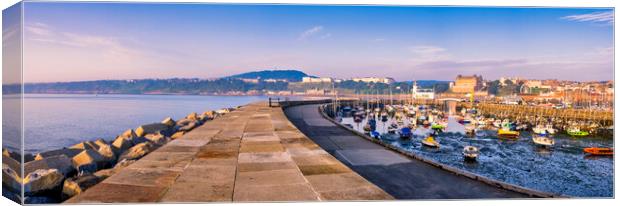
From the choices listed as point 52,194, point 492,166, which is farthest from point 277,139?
point 492,166

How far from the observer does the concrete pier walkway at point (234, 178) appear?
4766 mm

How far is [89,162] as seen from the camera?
11.4 m

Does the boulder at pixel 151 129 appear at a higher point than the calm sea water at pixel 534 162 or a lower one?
higher

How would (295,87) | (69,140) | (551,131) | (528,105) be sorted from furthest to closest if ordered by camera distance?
(528,105) → (551,131) → (295,87) → (69,140)

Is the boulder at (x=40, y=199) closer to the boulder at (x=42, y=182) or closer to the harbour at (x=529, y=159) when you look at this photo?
the boulder at (x=42, y=182)

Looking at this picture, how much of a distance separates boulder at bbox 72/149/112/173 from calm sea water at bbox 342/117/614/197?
51.4 feet

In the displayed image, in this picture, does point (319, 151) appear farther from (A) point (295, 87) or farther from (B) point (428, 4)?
(A) point (295, 87)

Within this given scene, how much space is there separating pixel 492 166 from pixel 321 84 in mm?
25125

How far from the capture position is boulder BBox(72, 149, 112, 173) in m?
11.1

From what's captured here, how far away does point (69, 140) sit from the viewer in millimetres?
26250

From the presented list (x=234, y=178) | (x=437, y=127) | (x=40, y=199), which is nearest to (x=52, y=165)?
(x=40, y=199)

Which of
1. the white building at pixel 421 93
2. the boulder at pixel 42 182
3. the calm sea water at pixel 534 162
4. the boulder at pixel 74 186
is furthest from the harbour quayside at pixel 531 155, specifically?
the white building at pixel 421 93

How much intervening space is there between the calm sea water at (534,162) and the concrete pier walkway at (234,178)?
12.3 m

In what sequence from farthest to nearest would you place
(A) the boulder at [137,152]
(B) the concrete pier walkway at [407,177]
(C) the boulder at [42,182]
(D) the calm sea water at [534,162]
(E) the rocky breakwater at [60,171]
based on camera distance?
(D) the calm sea water at [534,162], (A) the boulder at [137,152], (C) the boulder at [42,182], (B) the concrete pier walkway at [407,177], (E) the rocky breakwater at [60,171]
